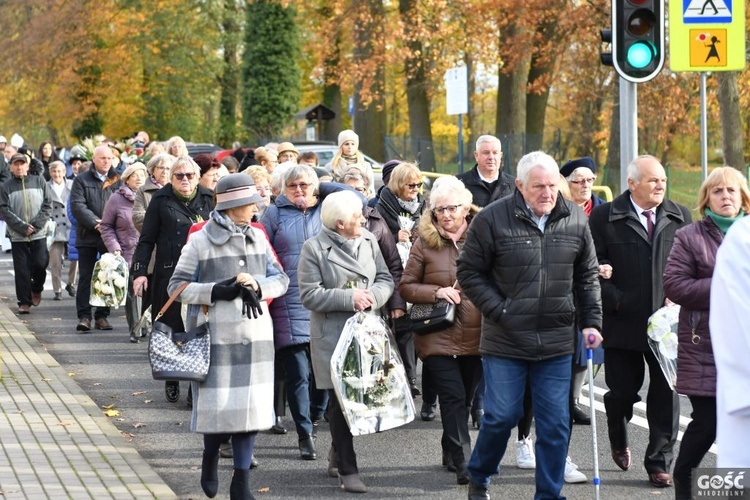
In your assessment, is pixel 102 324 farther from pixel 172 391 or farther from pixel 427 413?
pixel 427 413

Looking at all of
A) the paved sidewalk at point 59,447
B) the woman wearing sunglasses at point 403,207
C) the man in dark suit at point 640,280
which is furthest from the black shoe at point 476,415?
the paved sidewalk at point 59,447

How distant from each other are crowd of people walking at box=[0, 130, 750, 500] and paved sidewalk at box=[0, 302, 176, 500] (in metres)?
0.62

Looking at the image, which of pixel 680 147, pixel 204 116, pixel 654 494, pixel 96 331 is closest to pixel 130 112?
pixel 204 116

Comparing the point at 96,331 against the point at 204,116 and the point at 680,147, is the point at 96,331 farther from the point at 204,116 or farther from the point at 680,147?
the point at 204,116

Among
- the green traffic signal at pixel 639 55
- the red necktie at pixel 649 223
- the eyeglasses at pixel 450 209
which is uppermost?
the green traffic signal at pixel 639 55

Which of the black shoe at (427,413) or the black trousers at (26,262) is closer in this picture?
the black shoe at (427,413)

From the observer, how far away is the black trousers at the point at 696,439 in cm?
644

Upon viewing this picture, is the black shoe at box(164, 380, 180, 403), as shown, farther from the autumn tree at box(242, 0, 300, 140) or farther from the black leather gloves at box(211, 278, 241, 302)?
the autumn tree at box(242, 0, 300, 140)

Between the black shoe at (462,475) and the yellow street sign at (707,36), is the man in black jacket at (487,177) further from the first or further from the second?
the black shoe at (462,475)

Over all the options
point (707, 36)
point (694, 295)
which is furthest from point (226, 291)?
point (707, 36)

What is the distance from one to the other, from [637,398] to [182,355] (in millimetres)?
2736

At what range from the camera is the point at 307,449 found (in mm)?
8234

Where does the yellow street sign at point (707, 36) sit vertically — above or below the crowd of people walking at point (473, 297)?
above

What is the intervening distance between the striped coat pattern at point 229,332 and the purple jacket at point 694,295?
2065 millimetres
